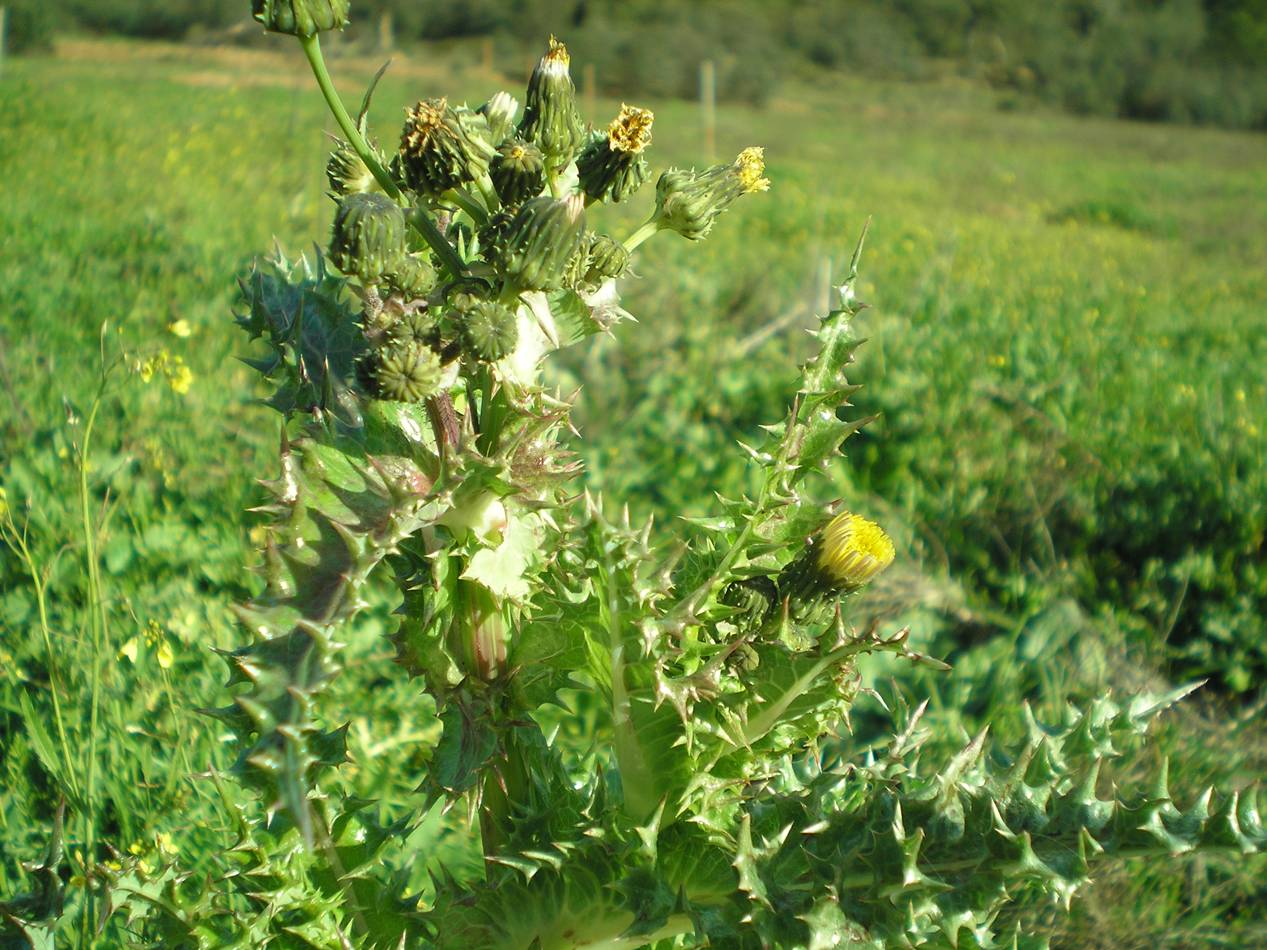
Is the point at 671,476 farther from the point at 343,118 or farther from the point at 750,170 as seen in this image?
the point at 343,118

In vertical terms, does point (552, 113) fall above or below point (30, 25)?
below

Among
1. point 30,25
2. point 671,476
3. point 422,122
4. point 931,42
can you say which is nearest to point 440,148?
point 422,122

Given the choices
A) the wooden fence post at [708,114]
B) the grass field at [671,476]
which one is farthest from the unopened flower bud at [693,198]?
the wooden fence post at [708,114]

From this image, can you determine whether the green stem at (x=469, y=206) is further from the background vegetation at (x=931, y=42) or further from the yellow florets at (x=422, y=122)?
the background vegetation at (x=931, y=42)

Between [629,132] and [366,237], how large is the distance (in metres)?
0.33

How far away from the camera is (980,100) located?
39.8 meters

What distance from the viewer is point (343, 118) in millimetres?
1004

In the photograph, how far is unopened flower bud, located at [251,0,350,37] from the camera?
41.6 inches

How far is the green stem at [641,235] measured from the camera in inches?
46.9

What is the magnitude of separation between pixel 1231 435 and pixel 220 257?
4.68m

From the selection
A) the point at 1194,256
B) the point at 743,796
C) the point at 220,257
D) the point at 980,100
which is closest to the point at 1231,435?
the point at 743,796

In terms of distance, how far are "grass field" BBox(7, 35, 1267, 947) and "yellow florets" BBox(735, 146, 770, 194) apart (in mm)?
1170

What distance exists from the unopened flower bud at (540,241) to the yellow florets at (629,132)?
0.49 ft

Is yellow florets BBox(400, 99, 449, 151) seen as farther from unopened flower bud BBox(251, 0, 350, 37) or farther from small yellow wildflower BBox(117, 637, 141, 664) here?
small yellow wildflower BBox(117, 637, 141, 664)
